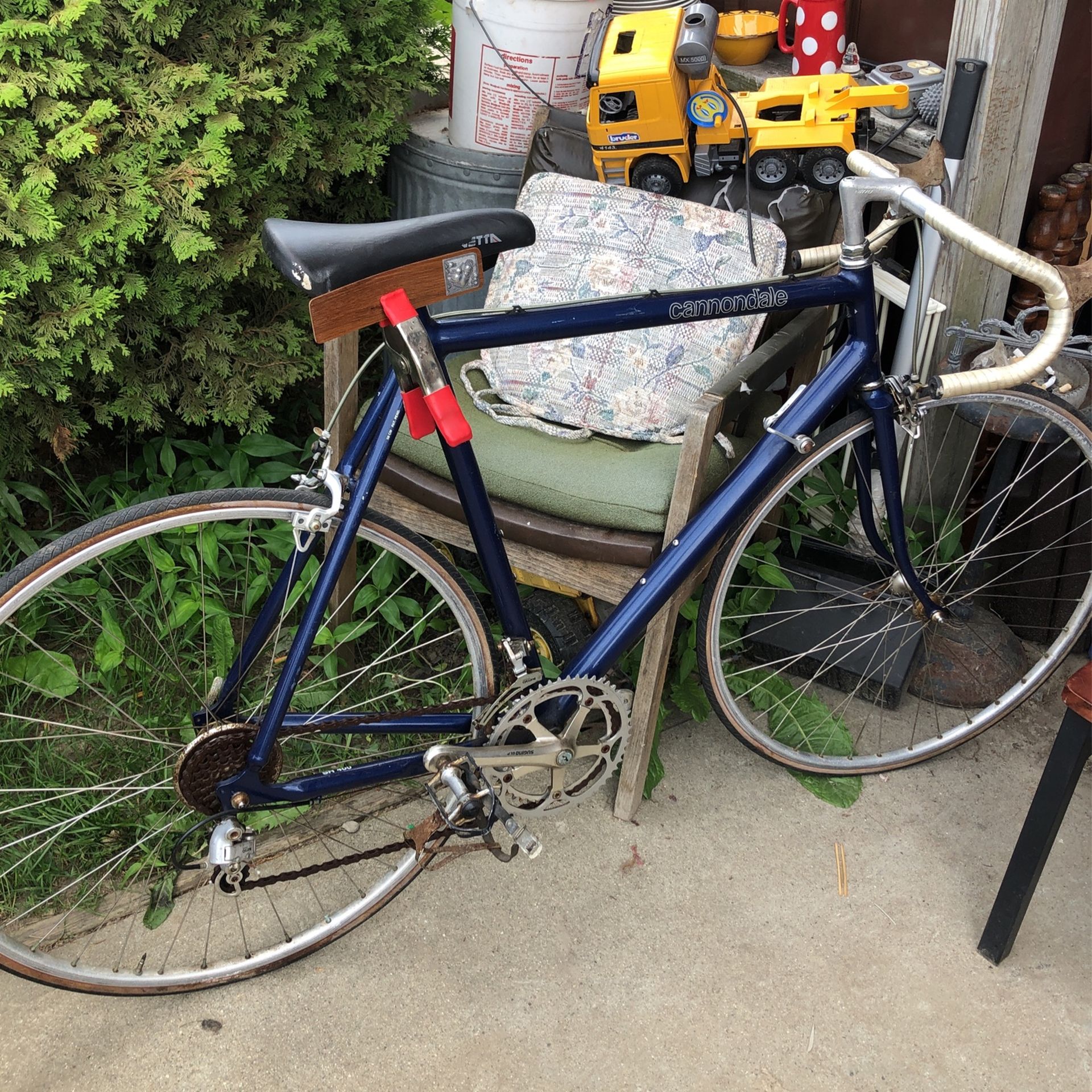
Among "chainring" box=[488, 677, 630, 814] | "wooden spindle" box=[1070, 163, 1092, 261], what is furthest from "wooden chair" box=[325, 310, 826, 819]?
"wooden spindle" box=[1070, 163, 1092, 261]

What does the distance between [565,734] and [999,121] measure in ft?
5.47

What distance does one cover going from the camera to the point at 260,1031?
2.07 m

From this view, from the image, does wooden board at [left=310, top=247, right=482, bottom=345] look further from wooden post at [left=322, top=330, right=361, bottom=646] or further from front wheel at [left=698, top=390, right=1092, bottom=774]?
front wheel at [left=698, top=390, right=1092, bottom=774]

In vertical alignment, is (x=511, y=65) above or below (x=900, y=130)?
above

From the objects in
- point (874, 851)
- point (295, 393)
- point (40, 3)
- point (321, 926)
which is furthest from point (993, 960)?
point (40, 3)

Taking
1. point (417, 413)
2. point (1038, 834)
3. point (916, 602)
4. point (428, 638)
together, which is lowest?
point (428, 638)

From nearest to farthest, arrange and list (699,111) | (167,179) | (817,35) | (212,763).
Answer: (212,763), (167,179), (699,111), (817,35)

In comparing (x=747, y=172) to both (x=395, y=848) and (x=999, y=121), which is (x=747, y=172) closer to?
(x=999, y=121)

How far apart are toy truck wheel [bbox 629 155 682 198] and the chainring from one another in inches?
49.7

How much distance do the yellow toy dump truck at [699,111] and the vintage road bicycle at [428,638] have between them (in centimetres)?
51

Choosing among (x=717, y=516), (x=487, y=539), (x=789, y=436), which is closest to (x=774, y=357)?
(x=789, y=436)

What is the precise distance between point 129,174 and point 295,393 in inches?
33.6

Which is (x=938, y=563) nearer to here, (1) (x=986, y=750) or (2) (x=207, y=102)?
(1) (x=986, y=750)

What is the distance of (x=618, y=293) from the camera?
2.49 metres
